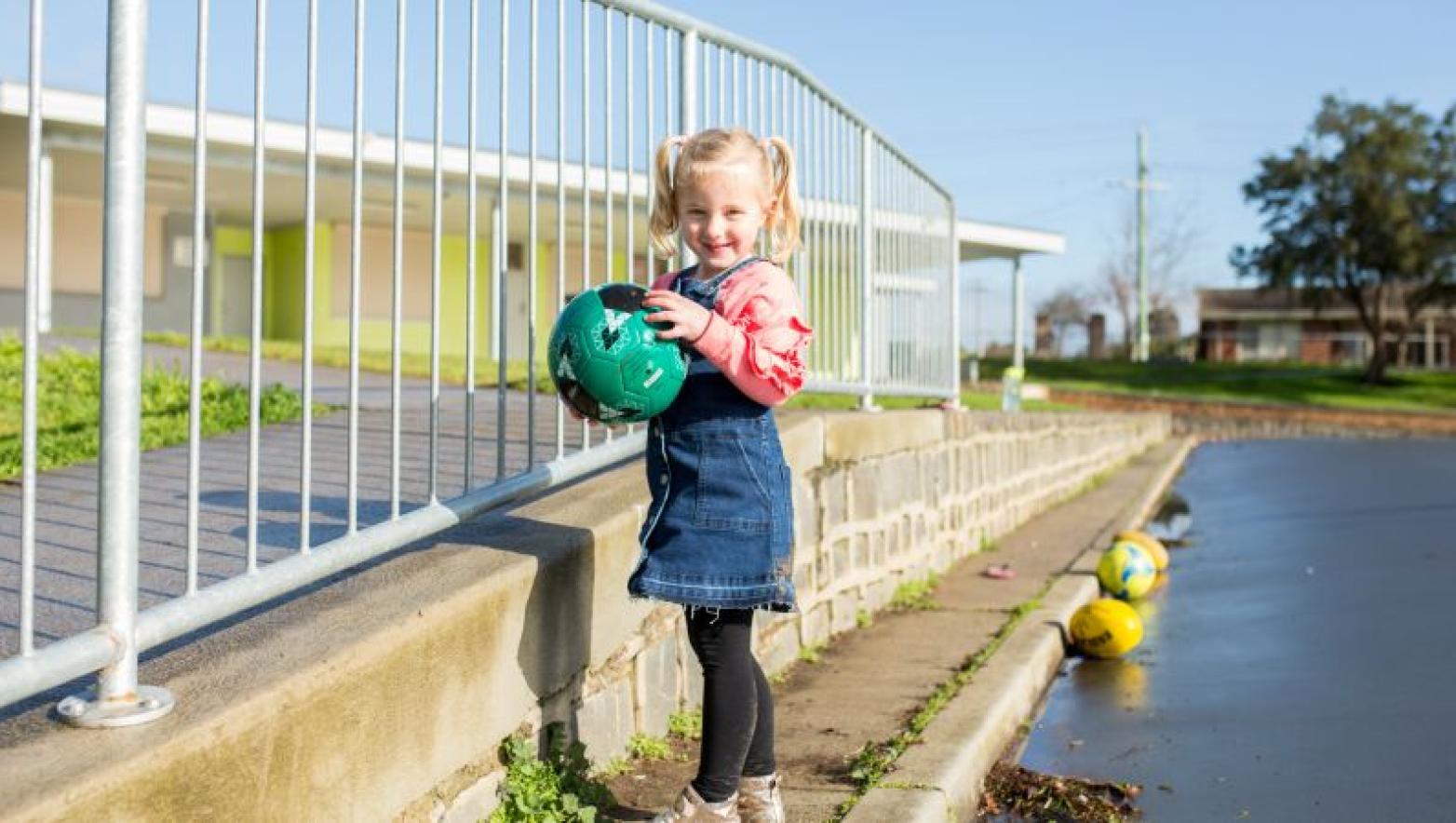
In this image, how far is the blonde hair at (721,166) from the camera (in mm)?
3227

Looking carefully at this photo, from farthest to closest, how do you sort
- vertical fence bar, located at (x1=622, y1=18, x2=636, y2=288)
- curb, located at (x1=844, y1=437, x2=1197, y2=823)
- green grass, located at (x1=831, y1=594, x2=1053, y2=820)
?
vertical fence bar, located at (x1=622, y1=18, x2=636, y2=288) < green grass, located at (x1=831, y1=594, x2=1053, y2=820) < curb, located at (x1=844, y1=437, x2=1197, y2=823)

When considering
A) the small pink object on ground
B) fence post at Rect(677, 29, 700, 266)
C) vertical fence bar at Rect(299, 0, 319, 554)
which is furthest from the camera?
the small pink object on ground

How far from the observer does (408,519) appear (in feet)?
10.7

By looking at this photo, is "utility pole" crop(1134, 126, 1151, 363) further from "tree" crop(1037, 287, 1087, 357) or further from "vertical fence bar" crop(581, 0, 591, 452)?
"vertical fence bar" crop(581, 0, 591, 452)

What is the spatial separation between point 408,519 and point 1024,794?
6.98 feet

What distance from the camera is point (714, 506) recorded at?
319cm

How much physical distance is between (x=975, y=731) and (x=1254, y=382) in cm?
3998

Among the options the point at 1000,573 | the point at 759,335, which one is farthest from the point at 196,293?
the point at 1000,573

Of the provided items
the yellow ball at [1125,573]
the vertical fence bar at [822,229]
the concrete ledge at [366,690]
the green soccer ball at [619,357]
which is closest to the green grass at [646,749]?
the concrete ledge at [366,690]

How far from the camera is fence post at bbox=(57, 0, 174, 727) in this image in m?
2.22

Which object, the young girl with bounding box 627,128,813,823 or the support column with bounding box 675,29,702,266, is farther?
the support column with bounding box 675,29,702,266

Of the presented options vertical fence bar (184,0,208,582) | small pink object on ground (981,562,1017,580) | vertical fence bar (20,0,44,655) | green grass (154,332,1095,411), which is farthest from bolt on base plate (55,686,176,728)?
small pink object on ground (981,562,1017,580)

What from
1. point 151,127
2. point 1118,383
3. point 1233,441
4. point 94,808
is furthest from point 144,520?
point 1118,383

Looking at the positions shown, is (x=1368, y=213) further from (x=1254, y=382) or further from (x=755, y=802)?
(x=755, y=802)
